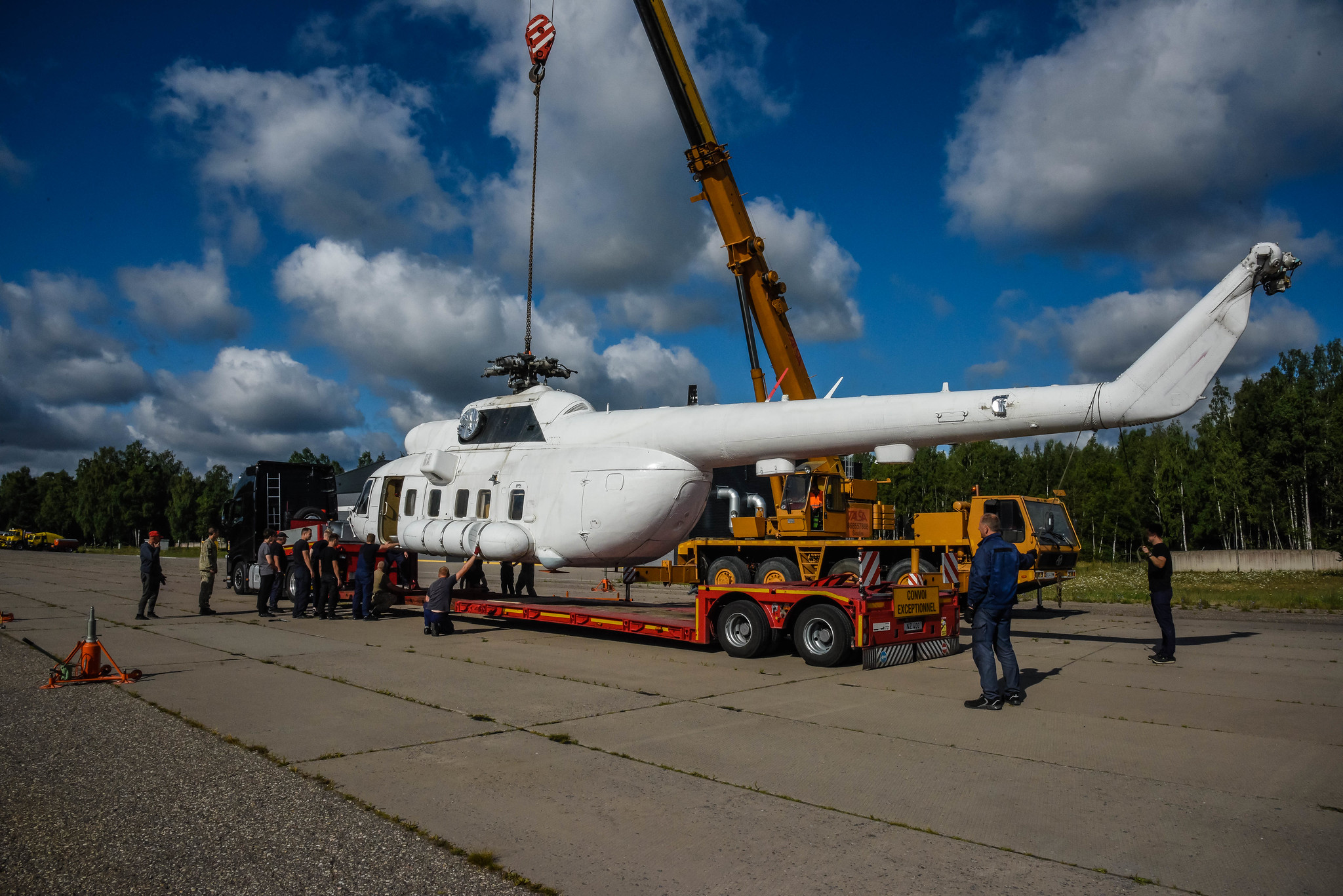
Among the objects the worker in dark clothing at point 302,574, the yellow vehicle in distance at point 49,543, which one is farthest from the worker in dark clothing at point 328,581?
the yellow vehicle in distance at point 49,543

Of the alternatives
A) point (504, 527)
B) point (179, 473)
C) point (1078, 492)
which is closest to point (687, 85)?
point (504, 527)

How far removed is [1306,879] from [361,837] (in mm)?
4842

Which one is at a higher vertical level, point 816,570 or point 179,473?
point 179,473

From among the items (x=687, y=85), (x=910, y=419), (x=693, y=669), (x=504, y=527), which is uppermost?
(x=687, y=85)

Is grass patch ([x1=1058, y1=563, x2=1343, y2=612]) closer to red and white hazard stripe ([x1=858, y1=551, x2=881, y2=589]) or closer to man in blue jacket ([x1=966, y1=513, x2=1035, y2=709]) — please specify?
red and white hazard stripe ([x1=858, y1=551, x2=881, y2=589])

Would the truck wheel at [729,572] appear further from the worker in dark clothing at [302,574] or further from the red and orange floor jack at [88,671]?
the red and orange floor jack at [88,671]

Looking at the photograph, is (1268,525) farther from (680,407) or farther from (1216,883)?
(1216,883)

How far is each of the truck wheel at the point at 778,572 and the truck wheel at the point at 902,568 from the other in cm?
183

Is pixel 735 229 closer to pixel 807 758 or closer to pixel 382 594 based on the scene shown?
pixel 382 594

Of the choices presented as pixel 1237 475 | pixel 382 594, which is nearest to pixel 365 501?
pixel 382 594

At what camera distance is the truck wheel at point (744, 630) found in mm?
10734

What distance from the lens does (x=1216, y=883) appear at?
3.90m

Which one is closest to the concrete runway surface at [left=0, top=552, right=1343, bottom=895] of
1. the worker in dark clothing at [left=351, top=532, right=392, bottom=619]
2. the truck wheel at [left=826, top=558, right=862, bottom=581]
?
the worker in dark clothing at [left=351, top=532, right=392, bottom=619]

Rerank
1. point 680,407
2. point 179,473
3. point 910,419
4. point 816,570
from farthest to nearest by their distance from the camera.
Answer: point 179,473 < point 816,570 < point 680,407 < point 910,419
